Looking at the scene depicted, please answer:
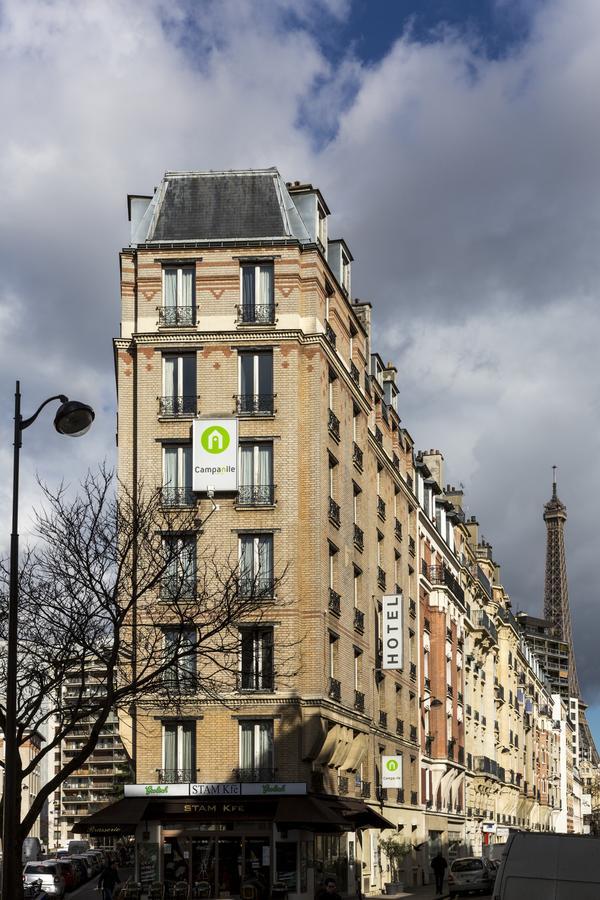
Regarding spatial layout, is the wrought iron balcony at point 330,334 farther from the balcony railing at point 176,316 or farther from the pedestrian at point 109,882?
A: the pedestrian at point 109,882

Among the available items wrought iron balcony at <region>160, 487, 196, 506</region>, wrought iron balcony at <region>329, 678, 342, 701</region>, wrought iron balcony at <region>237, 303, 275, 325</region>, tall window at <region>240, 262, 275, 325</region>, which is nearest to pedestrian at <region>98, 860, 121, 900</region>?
wrought iron balcony at <region>329, 678, 342, 701</region>

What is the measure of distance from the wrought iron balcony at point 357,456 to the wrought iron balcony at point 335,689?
934 centimetres

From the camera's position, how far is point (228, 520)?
45688 mm

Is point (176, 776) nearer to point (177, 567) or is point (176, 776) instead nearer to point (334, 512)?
point (177, 567)

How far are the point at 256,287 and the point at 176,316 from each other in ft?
9.95

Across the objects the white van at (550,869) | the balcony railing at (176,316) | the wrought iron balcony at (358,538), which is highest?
the balcony railing at (176,316)

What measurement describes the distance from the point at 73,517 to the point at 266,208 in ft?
63.3

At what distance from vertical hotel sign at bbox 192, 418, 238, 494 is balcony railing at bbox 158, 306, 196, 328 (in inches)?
144

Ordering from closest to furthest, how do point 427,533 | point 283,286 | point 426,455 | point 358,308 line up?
point 283,286 < point 358,308 < point 427,533 < point 426,455

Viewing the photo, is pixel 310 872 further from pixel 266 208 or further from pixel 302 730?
pixel 266 208

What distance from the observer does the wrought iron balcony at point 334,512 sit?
48.6 m

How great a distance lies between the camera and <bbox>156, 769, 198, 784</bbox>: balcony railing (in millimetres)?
43812

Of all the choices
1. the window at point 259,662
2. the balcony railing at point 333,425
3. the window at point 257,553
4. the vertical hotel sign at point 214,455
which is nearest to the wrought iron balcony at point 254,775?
the window at point 259,662

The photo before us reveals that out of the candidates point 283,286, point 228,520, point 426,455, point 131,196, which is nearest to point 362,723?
point 228,520
